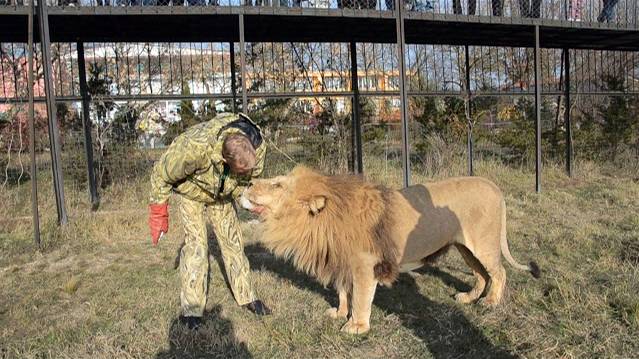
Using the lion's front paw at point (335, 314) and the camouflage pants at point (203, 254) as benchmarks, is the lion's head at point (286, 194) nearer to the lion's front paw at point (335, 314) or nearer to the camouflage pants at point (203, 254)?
the camouflage pants at point (203, 254)

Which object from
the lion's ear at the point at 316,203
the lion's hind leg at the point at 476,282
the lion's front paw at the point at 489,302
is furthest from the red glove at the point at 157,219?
the lion's front paw at the point at 489,302

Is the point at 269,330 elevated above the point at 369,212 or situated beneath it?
situated beneath

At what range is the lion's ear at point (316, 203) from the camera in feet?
13.1

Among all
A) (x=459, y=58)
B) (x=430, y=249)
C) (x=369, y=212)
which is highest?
(x=459, y=58)

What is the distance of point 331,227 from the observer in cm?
407

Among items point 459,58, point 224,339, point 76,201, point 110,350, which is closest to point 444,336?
point 224,339

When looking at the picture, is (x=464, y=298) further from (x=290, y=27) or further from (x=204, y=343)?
(x=290, y=27)

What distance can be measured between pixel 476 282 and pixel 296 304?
1688 millimetres

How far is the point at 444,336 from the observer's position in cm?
402

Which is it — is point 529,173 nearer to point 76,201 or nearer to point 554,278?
point 554,278

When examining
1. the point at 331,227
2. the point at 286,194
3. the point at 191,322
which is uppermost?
the point at 286,194

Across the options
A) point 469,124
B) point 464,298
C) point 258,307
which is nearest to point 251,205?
point 258,307

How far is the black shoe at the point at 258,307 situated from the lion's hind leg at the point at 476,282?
5.66 ft

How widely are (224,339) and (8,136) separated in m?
8.70
